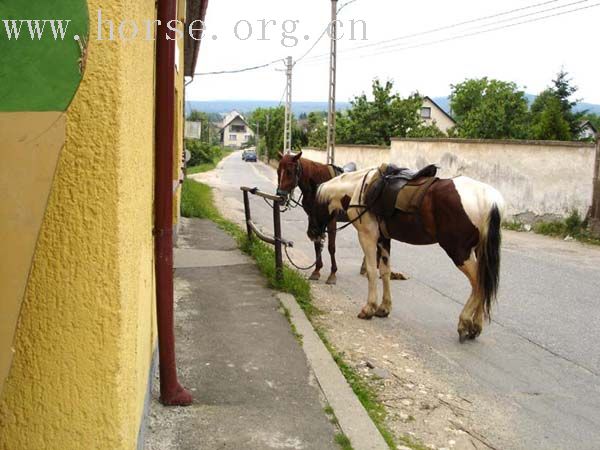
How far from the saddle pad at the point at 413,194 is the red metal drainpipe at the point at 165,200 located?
138 inches

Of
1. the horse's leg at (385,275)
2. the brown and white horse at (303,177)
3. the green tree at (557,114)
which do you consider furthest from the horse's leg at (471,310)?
the green tree at (557,114)

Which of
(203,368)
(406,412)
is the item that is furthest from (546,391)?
(203,368)

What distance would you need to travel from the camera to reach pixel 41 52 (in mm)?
2004

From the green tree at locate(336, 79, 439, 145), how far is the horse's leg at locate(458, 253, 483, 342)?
31791 mm

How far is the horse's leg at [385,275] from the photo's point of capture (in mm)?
7047

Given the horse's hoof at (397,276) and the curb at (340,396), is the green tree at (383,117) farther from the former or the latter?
the curb at (340,396)

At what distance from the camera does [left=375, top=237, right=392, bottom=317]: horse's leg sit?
705 cm

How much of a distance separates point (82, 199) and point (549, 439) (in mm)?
3515

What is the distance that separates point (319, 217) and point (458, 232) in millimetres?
2362

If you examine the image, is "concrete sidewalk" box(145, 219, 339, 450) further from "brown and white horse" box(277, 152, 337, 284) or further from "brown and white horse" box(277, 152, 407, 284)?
"brown and white horse" box(277, 152, 337, 284)

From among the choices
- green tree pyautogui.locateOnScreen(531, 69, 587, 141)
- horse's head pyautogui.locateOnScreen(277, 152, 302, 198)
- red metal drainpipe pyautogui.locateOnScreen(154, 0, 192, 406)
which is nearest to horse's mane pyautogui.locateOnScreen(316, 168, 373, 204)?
horse's head pyautogui.locateOnScreen(277, 152, 302, 198)

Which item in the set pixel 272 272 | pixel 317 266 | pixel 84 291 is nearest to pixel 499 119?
pixel 317 266

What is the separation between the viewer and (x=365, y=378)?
515 cm

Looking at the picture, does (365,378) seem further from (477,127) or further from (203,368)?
(477,127)
